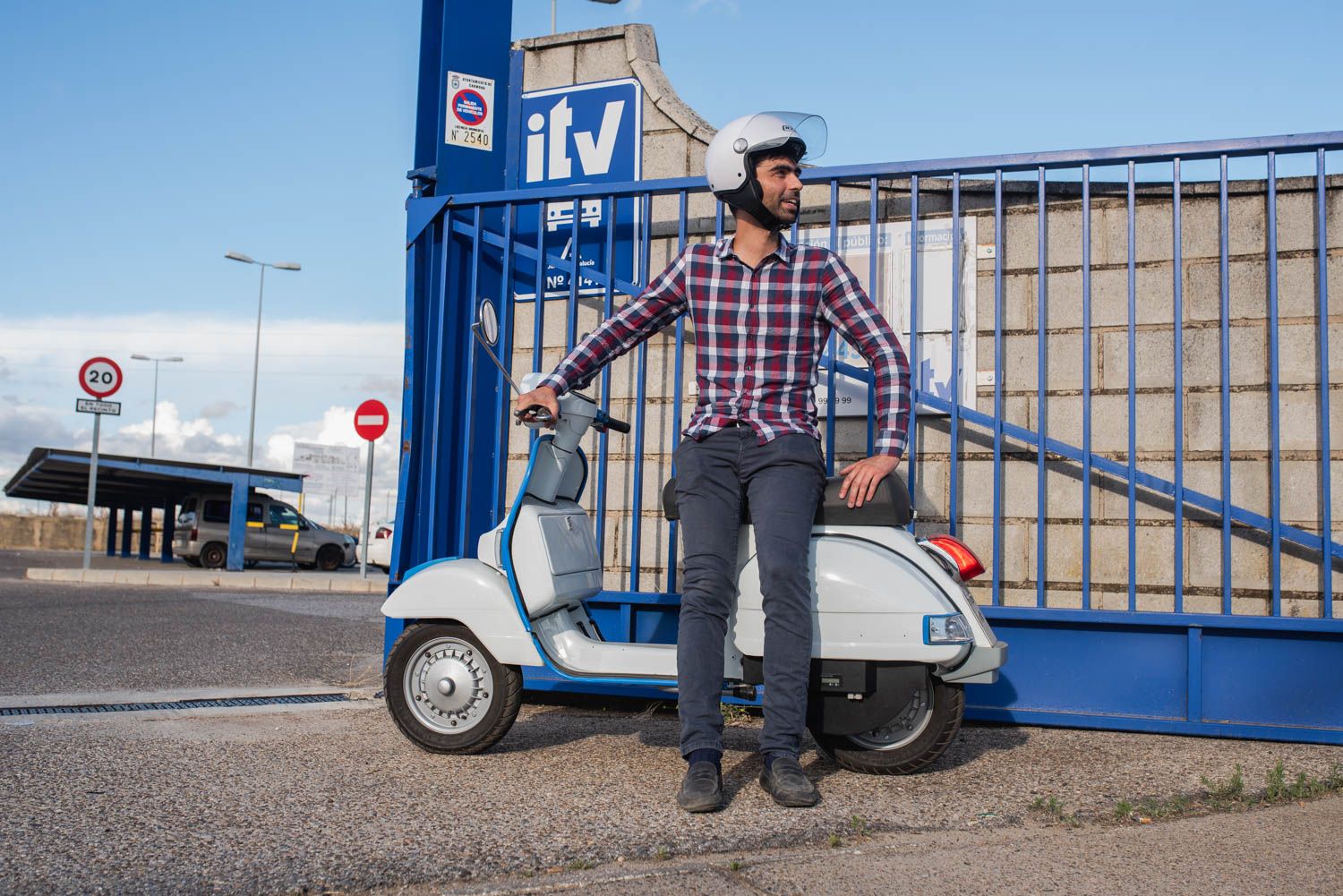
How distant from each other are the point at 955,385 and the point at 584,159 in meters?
2.37

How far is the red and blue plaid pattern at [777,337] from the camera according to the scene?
3.38 m

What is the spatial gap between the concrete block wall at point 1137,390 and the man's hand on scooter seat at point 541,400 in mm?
1150

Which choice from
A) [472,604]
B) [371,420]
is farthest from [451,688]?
[371,420]

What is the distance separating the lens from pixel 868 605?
10.8 feet

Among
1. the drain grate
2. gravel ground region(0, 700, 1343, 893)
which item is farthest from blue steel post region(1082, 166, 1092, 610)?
the drain grate

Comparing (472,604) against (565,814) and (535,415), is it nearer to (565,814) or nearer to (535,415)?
(535,415)

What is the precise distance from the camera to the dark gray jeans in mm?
3166

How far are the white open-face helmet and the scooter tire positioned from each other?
4.88 ft

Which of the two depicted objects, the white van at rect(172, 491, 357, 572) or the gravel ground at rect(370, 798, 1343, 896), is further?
the white van at rect(172, 491, 357, 572)

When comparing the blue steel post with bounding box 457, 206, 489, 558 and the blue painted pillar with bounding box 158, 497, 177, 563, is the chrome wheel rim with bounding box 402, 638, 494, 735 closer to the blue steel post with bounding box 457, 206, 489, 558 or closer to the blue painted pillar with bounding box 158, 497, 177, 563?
the blue steel post with bounding box 457, 206, 489, 558

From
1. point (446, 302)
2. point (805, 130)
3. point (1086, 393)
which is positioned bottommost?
point (1086, 393)

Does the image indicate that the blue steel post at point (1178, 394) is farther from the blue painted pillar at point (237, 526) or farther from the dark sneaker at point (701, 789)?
the blue painted pillar at point (237, 526)

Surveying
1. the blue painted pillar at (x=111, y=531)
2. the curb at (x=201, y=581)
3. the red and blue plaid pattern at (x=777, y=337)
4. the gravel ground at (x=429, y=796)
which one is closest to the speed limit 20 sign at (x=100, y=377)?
the curb at (x=201, y=581)

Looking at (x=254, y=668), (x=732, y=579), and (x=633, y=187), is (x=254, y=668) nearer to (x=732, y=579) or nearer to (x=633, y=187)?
(x=633, y=187)
